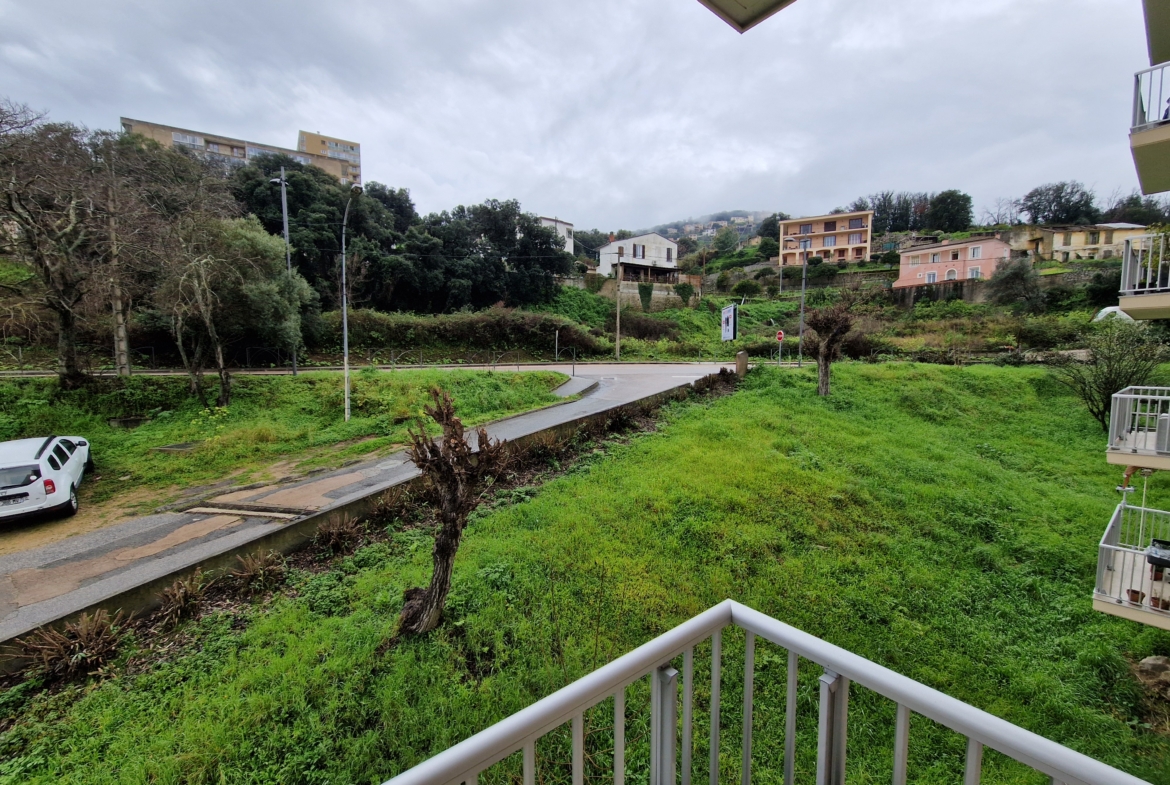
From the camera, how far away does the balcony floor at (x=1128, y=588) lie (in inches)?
208

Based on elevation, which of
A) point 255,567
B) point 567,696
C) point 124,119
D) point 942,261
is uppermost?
point 124,119

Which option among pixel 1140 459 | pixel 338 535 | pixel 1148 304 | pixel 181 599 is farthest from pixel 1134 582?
pixel 181 599

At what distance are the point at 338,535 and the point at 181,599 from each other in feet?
5.04

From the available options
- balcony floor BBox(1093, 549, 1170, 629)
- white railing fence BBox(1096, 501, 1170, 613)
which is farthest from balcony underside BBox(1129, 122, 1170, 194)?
balcony floor BBox(1093, 549, 1170, 629)

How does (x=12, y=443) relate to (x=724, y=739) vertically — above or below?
above

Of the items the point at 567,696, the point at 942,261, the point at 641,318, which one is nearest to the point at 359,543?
the point at 567,696

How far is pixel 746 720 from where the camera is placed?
1.74 meters

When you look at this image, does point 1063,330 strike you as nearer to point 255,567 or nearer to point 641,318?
point 641,318

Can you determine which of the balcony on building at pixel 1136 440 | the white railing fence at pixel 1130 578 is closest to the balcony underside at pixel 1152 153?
the balcony on building at pixel 1136 440

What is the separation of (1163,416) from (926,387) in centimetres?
1033

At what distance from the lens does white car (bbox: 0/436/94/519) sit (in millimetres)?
7191

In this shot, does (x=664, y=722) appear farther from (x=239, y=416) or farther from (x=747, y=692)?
(x=239, y=416)

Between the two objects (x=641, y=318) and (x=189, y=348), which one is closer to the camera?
(x=189, y=348)

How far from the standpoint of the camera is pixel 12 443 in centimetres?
829
